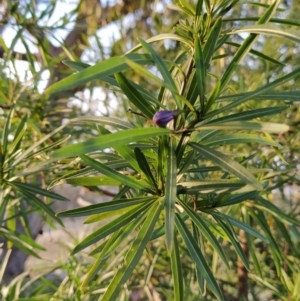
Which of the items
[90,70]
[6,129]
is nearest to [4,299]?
[6,129]

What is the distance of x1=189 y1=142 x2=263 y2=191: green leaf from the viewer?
0.15 m

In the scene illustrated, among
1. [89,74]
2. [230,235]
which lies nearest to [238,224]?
[230,235]

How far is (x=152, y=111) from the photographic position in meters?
0.18

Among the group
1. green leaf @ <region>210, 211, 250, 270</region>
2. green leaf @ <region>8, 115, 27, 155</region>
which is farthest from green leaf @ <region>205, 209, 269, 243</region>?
green leaf @ <region>8, 115, 27, 155</region>

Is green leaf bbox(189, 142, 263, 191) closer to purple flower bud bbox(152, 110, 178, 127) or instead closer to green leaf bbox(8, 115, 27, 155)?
purple flower bud bbox(152, 110, 178, 127)

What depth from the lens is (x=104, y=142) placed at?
146 millimetres

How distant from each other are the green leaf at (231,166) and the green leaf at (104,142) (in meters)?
0.03

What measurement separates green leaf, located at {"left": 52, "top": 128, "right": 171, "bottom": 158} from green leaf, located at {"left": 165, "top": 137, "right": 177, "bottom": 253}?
0.02 meters

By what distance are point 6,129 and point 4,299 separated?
0.15 metres

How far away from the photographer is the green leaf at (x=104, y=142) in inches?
5.6

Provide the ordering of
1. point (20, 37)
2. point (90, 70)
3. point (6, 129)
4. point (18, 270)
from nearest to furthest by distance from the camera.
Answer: point (90, 70), point (6, 129), point (20, 37), point (18, 270)

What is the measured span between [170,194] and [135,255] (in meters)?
0.04

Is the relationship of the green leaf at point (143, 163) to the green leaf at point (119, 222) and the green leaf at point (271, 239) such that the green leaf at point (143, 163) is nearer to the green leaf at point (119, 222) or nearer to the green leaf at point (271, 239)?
the green leaf at point (119, 222)

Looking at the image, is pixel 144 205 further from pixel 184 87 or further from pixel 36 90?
pixel 36 90
